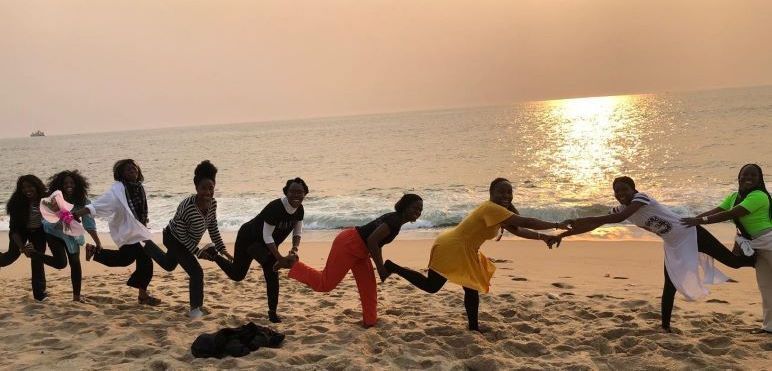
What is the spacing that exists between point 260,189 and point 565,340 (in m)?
20.6

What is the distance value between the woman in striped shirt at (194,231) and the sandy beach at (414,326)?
1.63 feet

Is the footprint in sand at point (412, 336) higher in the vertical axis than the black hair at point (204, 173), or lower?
lower

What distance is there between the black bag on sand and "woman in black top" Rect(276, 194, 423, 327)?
2.17 ft

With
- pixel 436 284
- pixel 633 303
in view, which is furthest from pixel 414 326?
pixel 633 303

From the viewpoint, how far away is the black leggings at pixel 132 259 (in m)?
5.91

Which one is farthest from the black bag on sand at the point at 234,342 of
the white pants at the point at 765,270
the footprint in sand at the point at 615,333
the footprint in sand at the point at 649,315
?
the white pants at the point at 765,270

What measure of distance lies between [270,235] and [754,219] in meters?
4.55

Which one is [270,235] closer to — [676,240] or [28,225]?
[28,225]

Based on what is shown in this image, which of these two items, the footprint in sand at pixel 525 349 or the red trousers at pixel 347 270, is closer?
the footprint in sand at pixel 525 349

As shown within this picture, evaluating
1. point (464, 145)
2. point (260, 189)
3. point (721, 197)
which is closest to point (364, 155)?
point (464, 145)

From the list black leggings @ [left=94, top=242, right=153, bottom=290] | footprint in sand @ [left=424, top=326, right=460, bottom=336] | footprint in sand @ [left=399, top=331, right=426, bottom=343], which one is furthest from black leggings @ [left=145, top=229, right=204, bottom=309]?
footprint in sand @ [left=424, top=326, right=460, bottom=336]

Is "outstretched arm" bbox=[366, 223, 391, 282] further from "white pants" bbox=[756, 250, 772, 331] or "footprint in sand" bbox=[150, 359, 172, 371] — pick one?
"white pants" bbox=[756, 250, 772, 331]

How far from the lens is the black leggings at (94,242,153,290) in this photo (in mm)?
5906

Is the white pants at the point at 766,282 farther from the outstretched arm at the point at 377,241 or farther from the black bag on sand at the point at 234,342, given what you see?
the black bag on sand at the point at 234,342
